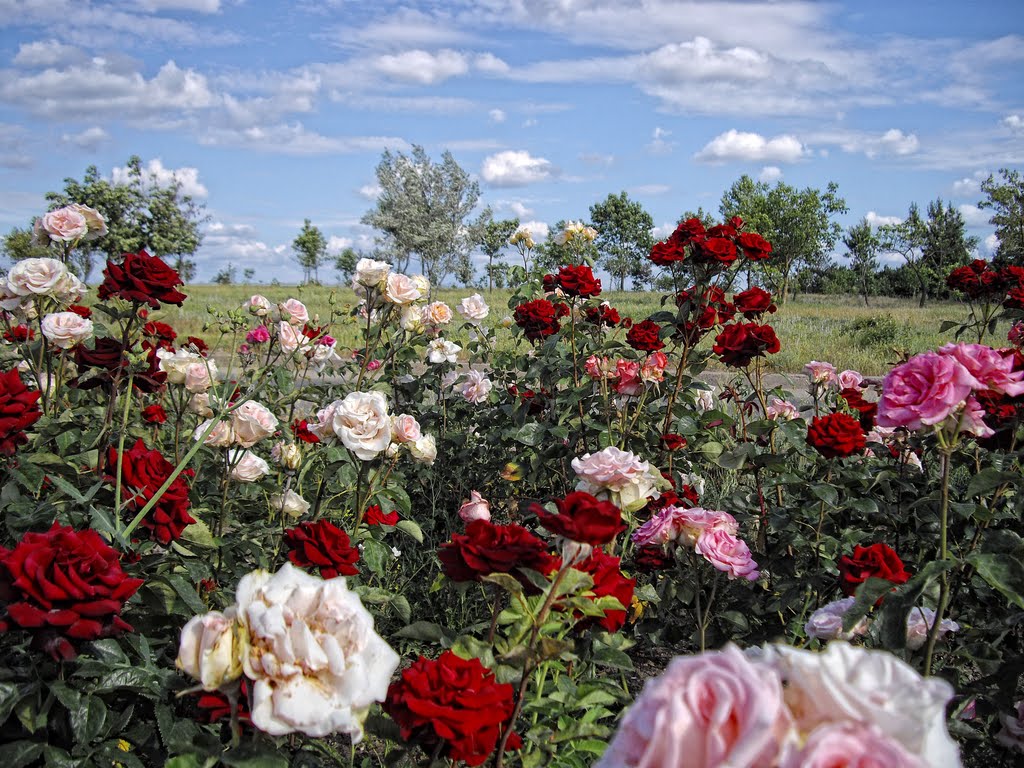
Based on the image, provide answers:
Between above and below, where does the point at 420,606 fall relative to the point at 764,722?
below

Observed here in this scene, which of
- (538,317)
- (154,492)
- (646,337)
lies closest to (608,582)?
(154,492)

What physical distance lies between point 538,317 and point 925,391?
1.99m

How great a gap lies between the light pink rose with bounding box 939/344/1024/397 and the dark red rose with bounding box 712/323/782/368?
1126 millimetres

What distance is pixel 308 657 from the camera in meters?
0.90

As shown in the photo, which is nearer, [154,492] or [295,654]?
[295,654]

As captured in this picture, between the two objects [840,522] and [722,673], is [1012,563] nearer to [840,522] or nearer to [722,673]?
[722,673]

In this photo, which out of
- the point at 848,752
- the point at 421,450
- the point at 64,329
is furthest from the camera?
the point at 64,329

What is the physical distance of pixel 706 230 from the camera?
113 inches

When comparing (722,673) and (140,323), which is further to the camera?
(140,323)

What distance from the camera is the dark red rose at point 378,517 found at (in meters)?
2.05

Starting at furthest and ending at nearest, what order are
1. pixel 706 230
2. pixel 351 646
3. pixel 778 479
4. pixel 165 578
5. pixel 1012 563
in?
pixel 706 230, pixel 778 479, pixel 165 578, pixel 1012 563, pixel 351 646

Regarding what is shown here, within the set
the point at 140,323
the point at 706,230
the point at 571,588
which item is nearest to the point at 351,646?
the point at 571,588

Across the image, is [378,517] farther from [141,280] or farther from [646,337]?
[646,337]

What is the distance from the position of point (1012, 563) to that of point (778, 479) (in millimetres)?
1143
